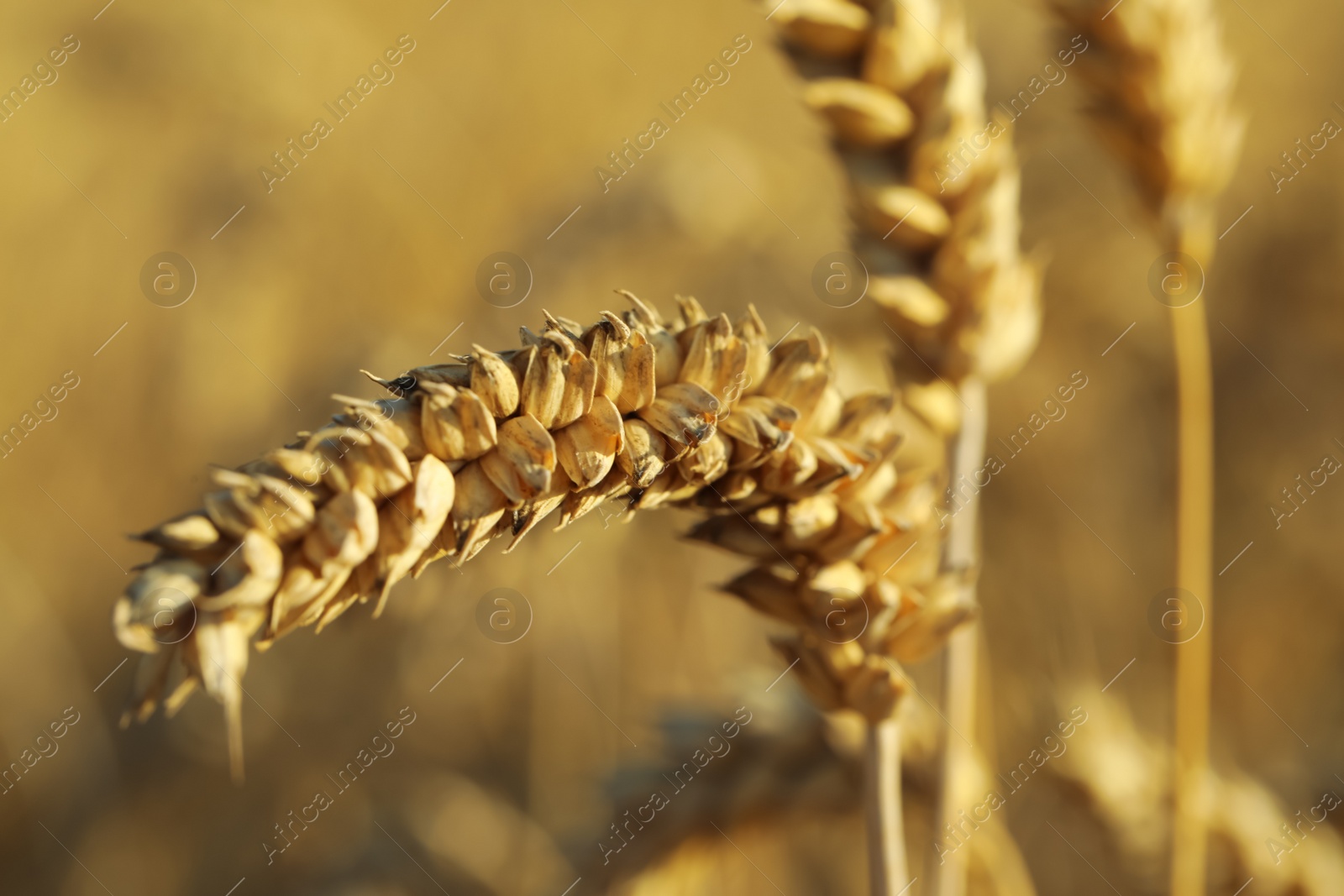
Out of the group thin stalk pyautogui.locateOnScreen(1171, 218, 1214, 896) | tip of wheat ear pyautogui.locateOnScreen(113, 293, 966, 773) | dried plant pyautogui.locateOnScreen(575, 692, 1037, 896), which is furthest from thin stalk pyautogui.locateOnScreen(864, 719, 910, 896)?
thin stalk pyautogui.locateOnScreen(1171, 218, 1214, 896)

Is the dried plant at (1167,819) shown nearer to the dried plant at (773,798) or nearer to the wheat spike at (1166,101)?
the dried plant at (773,798)

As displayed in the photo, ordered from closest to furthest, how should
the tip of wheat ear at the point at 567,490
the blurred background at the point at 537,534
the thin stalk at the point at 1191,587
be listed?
the tip of wheat ear at the point at 567,490 < the thin stalk at the point at 1191,587 < the blurred background at the point at 537,534

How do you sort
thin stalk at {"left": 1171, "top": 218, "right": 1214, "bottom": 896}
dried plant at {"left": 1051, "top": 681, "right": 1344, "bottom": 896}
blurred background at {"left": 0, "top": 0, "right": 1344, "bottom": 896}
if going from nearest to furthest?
thin stalk at {"left": 1171, "top": 218, "right": 1214, "bottom": 896} < dried plant at {"left": 1051, "top": 681, "right": 1344, "bottom": 896} < blurred background at {"left": 0, "top": 0, "right": 1344, "bottom": 896}

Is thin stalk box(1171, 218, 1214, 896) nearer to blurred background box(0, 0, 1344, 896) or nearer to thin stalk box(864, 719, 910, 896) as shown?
blurred background box(0, 0, 1344, 896)

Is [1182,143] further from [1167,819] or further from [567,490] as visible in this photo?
[567,490]

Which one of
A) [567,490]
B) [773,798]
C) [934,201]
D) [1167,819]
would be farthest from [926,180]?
[1167,819]

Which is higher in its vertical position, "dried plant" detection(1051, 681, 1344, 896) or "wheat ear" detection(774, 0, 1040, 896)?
"wheat ear" detection(774, 0, 1040, 896)

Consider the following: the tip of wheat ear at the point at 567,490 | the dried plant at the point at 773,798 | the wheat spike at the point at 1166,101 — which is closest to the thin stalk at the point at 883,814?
the tip of wheat ear at the point at 567,490
